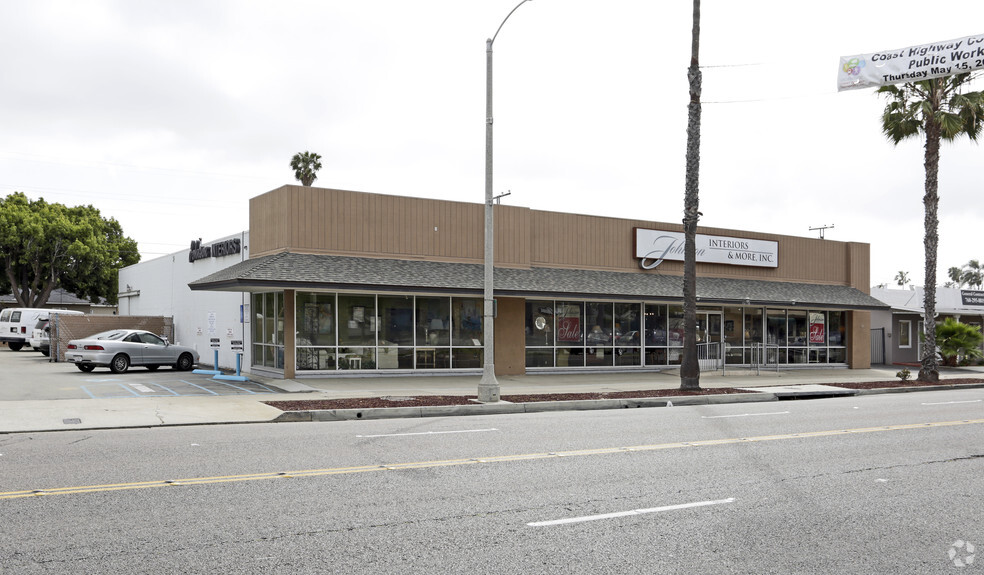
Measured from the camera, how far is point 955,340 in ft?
111

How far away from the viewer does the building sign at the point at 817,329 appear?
Result: 33.0 meters

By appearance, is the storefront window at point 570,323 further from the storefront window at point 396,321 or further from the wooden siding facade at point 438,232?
the storefront window at point 396,321

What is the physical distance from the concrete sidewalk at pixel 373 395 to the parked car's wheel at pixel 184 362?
5340mm

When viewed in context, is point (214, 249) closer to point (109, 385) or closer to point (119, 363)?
point (119, 363)

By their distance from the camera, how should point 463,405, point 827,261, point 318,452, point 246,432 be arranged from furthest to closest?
point 827,261 → point 463,405 → point 246,432 → point 318,452

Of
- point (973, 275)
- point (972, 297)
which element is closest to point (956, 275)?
point (973, 275)

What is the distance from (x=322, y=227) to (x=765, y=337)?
60.7 feet

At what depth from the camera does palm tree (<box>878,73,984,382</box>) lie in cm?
2550

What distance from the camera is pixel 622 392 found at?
66.3 feet

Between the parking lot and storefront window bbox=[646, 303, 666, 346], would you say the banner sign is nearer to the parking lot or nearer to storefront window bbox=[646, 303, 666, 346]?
storefront window bbox=[646, 303, 666, 346]

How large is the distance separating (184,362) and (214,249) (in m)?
4.03

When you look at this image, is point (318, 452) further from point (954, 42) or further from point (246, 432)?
point (954, 42)

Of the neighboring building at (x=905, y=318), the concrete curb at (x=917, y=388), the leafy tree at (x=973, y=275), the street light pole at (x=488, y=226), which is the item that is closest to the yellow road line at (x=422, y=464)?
the street light pole at (x=488, y=226)

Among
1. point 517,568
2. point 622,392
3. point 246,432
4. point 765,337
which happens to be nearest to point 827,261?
point 765,337
